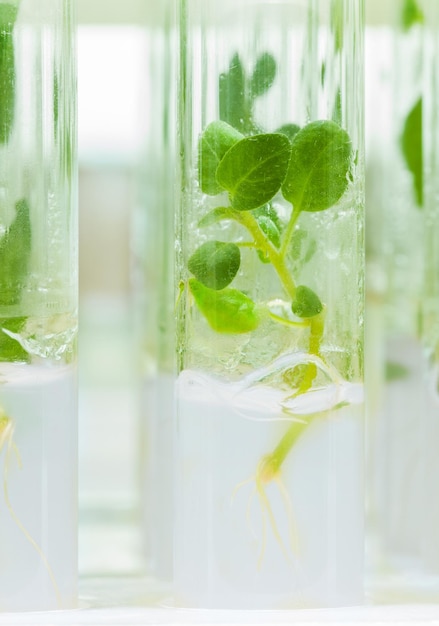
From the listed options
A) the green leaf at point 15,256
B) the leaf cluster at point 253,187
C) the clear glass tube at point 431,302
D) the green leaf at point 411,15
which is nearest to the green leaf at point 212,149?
the leaf cluster at point 253,187

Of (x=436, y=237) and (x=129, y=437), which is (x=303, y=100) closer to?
(x=436, y=237)

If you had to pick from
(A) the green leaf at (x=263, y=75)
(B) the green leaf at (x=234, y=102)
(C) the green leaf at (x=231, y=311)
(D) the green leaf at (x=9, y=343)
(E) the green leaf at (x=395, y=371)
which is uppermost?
(A) the green leaf at (x=263, y=75)

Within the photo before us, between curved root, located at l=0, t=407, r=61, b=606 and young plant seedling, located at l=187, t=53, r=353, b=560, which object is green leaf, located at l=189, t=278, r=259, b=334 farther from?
curved root, located at l=0, t=407, r=61, b=606

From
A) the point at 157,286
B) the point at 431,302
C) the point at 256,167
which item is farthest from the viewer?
the point at 157,286

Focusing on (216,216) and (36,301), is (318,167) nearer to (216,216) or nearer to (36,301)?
(216,216)

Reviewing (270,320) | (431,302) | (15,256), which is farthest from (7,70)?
(431,302)

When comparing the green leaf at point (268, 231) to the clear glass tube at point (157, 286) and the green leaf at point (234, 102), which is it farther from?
the clear glass tube at point (157, 286)

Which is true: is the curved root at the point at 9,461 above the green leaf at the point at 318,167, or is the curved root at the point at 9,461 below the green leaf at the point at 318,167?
below
